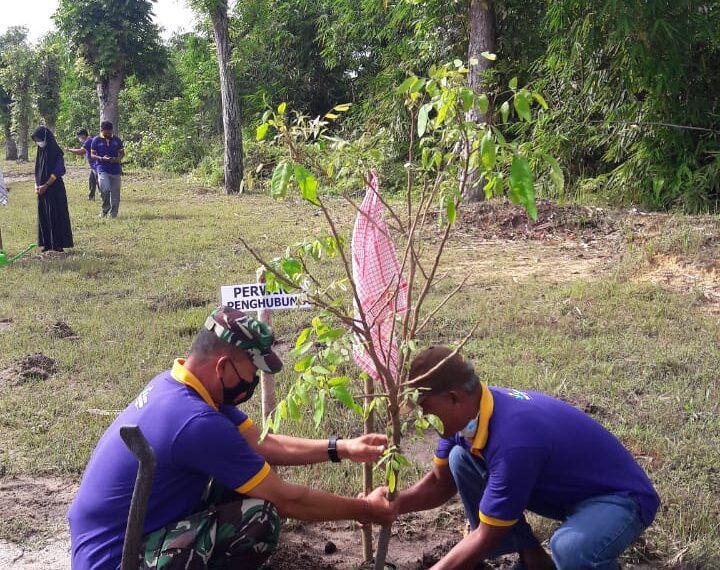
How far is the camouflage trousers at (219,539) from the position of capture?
2682 mm

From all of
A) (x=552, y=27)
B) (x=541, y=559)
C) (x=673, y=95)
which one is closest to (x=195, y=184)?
(x=552, y=27)

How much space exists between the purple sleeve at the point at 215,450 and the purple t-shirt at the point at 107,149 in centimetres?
1078

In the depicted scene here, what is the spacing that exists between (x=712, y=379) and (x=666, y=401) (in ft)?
1.72

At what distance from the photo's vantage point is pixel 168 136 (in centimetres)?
2539

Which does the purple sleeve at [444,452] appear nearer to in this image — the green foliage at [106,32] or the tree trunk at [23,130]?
the green foliage at [106,32]

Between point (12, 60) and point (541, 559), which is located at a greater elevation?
point (12, 60)

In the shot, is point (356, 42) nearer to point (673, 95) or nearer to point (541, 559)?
point (673, 95)

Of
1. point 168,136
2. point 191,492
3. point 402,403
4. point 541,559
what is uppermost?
point 168,136

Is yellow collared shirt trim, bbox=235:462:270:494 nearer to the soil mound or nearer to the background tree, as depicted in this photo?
the soil mound

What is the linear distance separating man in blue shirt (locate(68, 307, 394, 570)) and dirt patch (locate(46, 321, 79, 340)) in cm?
396

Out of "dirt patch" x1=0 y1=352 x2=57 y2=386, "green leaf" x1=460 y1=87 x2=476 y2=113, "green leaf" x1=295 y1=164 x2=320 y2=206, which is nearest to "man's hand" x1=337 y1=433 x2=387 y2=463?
"green leaf" x1=295 y1=164 x2=320 y2=206

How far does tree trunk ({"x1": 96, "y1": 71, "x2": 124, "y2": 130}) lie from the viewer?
69.9ft

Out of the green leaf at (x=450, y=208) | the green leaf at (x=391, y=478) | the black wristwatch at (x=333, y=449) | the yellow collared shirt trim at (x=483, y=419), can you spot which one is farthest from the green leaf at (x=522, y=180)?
the black wristwatch at (x=333, y=449)

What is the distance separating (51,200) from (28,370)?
503 cm
